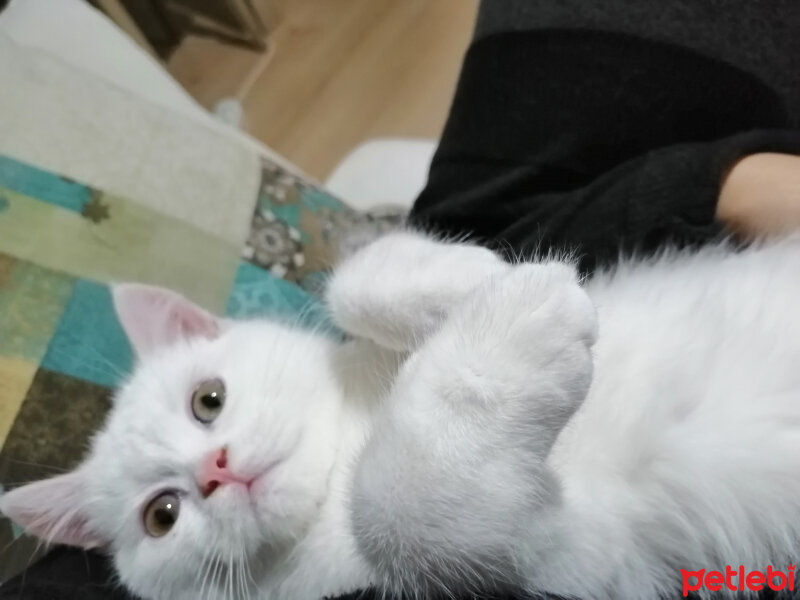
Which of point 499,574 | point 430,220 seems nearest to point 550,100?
point 430,220

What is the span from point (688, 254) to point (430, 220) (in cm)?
36

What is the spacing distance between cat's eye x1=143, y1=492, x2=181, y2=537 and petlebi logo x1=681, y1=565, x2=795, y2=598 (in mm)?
507

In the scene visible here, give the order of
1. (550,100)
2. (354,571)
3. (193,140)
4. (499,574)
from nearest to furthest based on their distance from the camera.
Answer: (499,574), (354,571), (550,100), (193,140)

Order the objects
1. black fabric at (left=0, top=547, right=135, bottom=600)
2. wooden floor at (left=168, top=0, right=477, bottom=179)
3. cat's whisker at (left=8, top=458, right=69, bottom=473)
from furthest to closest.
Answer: wooden floor at (left=168, top=0, right=477, bottom=179) → cat's whisker at (left=8, top=458, right=69, bottom=473) → black fabric at (left=0, top=547, right=135, bottom=600)

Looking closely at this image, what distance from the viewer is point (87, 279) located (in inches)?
35.3

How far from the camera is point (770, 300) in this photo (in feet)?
2.04

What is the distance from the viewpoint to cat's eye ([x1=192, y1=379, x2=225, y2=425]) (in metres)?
0.73

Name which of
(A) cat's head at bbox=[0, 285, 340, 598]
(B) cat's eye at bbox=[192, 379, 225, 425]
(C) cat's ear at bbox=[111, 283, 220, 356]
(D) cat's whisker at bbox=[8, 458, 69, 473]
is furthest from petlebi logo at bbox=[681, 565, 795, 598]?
(D) cat's whisker at bbox=[8, 458, 69, 473]

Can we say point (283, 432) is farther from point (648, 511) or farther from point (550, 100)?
point (550, 100)

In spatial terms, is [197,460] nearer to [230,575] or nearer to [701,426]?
[230,575]

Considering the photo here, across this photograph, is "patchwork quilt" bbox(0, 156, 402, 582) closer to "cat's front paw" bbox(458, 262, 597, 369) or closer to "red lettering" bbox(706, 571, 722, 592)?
"cat's front paw" bbox(458, 262, 597, 369)

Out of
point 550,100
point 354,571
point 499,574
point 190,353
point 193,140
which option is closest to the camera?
point 499,574

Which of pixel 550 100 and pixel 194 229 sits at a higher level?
pixel 550 100

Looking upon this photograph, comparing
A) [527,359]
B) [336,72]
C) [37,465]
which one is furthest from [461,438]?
[336,72]
